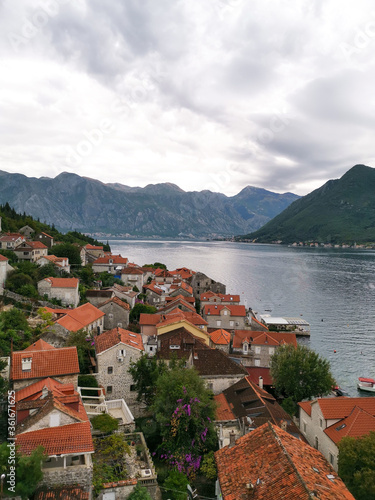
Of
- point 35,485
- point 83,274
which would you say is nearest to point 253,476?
point 35,485

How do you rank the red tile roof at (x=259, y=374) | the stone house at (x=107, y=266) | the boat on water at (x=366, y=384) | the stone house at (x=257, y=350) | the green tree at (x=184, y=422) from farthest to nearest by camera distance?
the stone house at (x=107, y=266) < the stone house at (x=257, y=350) < the boat on water at (x=366, y=384) < the red tile roof at (x=259, y=374) < the green tree at (x=184, y=422)

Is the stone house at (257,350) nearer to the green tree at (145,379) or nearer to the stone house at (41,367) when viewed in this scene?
the green tree at (145,379)

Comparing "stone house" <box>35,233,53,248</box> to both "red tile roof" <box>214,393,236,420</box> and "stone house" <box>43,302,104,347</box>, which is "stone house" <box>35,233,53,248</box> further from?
"red tile roof" <box>214,393,236,420</box>

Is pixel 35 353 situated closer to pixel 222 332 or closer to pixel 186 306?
pixel 222 332

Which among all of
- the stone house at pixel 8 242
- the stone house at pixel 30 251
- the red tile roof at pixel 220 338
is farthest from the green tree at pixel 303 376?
the stone house at pixel 8 242

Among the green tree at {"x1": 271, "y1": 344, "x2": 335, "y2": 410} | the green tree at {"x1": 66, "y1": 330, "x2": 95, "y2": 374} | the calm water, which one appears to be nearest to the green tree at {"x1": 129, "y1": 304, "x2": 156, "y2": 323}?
the green tree at {"x1": 66, "y1": 330, "x2": 95, "y2": 374}

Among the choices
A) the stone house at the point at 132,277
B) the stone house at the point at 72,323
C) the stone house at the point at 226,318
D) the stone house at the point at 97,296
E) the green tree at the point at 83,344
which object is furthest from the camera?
the stone house at the point at 132,277
